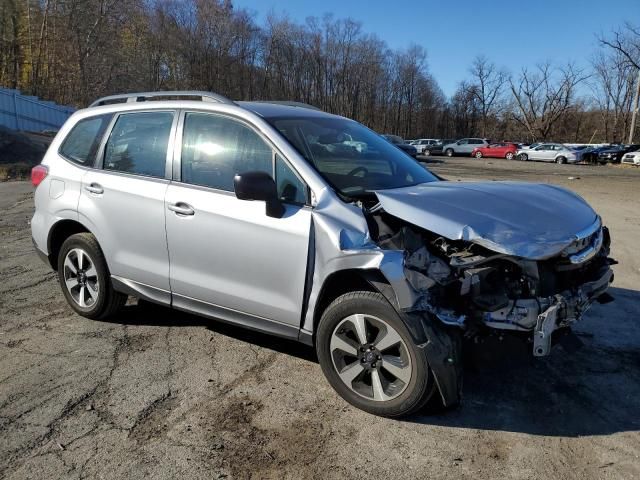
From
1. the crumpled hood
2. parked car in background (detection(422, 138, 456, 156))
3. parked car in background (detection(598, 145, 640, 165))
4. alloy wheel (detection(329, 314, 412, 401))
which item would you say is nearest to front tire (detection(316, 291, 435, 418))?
alloy wheel (detection(329, 314, 412, 401))

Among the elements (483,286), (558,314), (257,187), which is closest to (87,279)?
(257,187)

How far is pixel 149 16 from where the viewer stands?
2066 inches

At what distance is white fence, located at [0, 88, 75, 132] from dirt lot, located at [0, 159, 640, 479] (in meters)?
26.2

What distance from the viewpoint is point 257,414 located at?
3.22 metres

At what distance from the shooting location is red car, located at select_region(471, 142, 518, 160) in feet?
158

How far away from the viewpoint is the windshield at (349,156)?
11.9 ft

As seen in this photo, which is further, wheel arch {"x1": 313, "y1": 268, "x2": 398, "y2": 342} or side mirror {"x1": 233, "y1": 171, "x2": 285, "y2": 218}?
side mirror {"x1": 233, "y1": 171, "x2": 285, "y2": 218}

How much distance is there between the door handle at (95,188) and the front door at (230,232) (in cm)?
82

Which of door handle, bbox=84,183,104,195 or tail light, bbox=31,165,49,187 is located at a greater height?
tail light, bbox=31,165,49,187

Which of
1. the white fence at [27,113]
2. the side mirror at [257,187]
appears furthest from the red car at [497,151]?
the side mirror at [257,187]

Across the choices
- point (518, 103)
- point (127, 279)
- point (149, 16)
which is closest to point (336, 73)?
point (518, 103)

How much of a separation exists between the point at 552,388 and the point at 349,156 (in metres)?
2.18

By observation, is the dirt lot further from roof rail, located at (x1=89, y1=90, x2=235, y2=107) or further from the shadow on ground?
roof rail, located at (x1=89, y1=90, x2=235, y2=107)

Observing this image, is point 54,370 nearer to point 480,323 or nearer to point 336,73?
point 480,323
